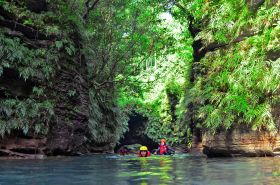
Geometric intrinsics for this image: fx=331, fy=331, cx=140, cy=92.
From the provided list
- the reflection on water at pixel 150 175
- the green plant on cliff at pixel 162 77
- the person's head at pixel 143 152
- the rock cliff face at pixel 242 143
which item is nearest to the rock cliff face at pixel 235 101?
the rock cliff face at pixel 242 143

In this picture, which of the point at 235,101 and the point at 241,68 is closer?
the point at 235,101

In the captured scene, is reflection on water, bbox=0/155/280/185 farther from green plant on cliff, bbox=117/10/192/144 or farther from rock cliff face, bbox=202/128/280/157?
green plant on cliff, bbox=117/10/192/144

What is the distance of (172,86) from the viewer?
24.9m

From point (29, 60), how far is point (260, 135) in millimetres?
8719

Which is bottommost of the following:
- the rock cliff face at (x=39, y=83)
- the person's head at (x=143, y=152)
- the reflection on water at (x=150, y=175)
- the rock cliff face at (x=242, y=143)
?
the reflection on water at (x=150, y=175)

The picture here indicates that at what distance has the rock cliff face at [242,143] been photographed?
922 centimetres

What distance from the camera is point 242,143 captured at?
32.3 ft

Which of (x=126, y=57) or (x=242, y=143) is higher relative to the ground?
(x=126, y=57)

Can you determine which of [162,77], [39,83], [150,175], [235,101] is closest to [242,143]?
[235,101]

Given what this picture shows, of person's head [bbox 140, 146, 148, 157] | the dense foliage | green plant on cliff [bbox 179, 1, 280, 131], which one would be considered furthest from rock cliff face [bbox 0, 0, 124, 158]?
green plant on cliff [bbox 179, 1, 280, 131]

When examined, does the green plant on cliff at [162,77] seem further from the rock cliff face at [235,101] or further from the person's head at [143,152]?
the rock cliff face at [235,101]

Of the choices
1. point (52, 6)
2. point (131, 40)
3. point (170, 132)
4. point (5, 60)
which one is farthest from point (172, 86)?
point (5, 60)

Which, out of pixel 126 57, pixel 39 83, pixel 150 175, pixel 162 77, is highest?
pixel 126 57

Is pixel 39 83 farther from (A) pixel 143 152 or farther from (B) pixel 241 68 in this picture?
(B) pixel 241 68
